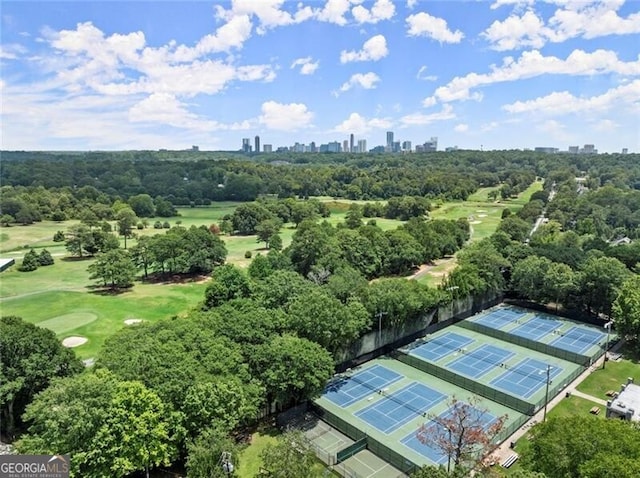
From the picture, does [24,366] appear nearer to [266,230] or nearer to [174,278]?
[174,278]

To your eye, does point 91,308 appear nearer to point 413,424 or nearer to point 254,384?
point 254,384

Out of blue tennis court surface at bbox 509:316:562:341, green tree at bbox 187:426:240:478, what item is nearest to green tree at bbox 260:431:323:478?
green tree at bbox 187:426:240:478

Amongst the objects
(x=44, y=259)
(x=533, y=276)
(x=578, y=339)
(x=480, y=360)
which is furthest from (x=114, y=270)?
(x=578, y=339)

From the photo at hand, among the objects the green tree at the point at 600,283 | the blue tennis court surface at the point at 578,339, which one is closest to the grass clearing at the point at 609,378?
the blue tennis court surface at the point at 578,339

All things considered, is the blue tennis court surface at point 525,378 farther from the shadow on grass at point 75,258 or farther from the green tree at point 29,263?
the shadow on grass at point 75,258

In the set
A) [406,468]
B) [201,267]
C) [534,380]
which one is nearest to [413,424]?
[406,468]

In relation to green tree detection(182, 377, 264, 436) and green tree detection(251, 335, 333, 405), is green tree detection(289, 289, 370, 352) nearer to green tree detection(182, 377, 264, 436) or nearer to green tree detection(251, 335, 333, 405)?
green tree detection(251, 335, 333, 405)
